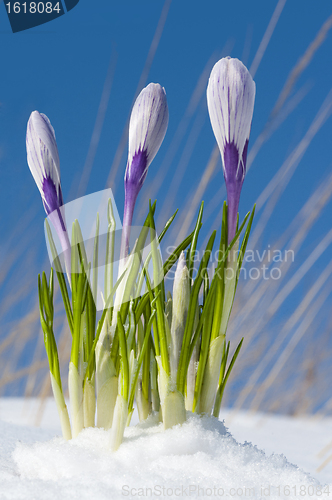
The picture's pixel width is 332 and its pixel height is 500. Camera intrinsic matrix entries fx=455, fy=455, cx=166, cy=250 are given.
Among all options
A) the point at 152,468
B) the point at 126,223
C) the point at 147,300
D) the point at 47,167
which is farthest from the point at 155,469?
the point at 47,167

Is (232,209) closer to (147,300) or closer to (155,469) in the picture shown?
(147,300)

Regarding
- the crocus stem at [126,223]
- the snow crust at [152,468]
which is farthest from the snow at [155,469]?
the crocus stem at [126,223]

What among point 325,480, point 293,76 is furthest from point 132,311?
point 293,76

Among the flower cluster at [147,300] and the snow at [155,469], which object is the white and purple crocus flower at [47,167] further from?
the snow at [155,469]

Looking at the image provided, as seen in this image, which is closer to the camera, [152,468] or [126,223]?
[152,468]

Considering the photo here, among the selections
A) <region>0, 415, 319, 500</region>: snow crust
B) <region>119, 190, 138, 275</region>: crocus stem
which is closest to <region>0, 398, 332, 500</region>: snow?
<region>0, 415, 319, 500</region>: snow crust

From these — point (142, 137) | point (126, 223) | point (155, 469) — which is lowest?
point (155, 469)

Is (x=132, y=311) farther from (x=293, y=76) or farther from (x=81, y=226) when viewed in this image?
(x=293, y=76)
